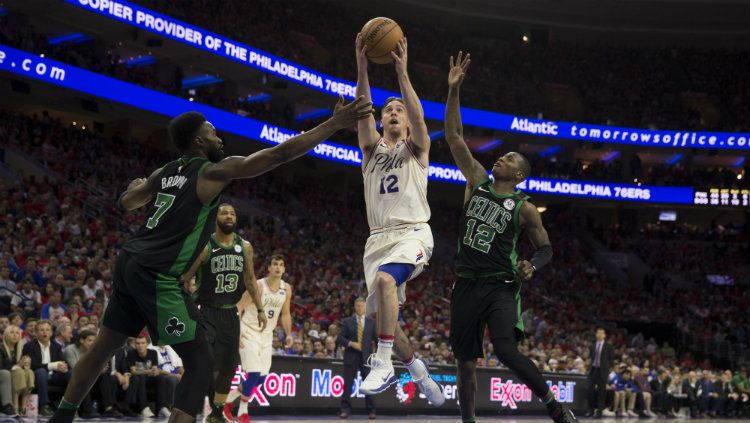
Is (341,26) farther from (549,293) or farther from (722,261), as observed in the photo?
(722,261)

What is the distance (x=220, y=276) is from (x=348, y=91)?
2607cm

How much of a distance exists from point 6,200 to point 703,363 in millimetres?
25419

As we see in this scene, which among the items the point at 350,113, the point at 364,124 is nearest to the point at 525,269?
the point at 364,124

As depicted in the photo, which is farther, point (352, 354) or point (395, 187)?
point (352, 354)

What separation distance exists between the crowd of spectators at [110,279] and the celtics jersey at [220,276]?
10.3ft

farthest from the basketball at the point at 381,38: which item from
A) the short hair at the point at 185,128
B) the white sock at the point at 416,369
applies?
the white sock at the point at 416,369

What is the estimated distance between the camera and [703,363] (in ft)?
113

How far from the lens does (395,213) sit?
8.08m

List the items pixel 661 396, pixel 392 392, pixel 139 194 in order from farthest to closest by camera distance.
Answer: pixel 661 396 < pixel 392 392 < pixel 139 194

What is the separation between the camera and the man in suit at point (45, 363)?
40.3ft

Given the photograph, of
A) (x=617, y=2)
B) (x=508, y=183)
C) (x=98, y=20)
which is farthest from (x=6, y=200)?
(x=617, y=2)

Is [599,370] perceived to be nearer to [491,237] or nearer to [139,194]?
[491,237]

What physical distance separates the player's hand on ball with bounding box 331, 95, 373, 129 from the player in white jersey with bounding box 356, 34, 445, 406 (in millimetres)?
1847

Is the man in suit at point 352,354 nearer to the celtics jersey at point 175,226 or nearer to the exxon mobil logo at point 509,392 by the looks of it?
the exxon mobil logo at point 509,392
